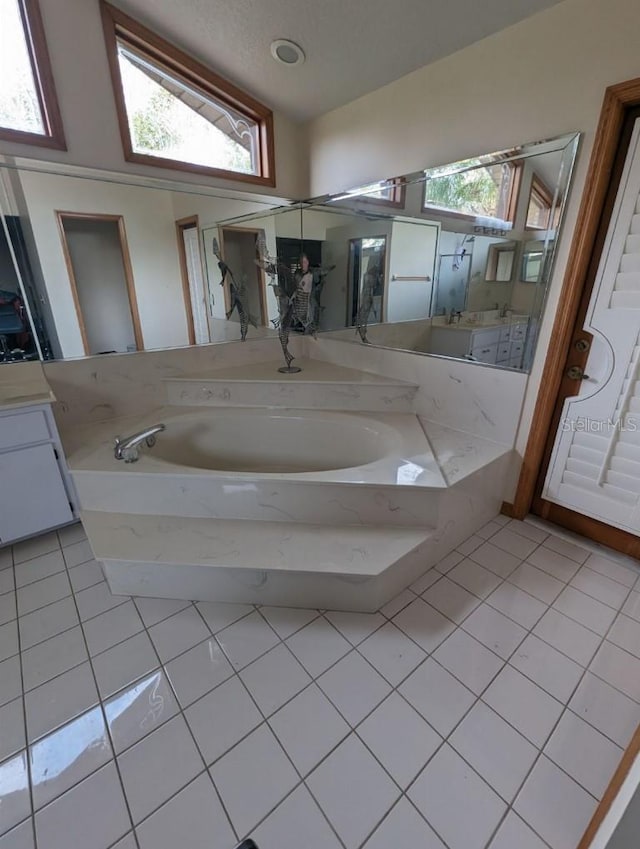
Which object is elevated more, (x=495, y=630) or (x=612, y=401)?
(x=612, y=401)

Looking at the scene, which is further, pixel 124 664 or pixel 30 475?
pixel 30 475

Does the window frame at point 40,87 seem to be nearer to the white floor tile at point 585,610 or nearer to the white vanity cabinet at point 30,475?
the white vanity cabinet at point 30,475

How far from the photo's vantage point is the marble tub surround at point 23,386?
1.81 m

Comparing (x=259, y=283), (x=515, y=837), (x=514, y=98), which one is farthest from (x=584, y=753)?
(x=259, y=283)

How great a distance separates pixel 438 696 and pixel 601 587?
39.9 inches

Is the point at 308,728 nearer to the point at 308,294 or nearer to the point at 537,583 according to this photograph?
the point at 537,583

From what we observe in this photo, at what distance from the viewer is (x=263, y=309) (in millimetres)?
3031

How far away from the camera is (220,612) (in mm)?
1601

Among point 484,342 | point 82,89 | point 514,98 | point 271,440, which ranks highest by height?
point 82,89

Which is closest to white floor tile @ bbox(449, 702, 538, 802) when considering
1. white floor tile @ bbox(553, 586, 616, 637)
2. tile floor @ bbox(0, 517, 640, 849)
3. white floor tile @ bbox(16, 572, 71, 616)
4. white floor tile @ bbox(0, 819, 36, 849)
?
tile floor @ bbox(0, 517, 640, 849)

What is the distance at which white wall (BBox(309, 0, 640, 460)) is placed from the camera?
1.51 m

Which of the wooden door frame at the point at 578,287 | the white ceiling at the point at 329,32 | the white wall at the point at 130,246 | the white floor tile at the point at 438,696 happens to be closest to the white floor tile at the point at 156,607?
the white floor tile at the point at 438,696

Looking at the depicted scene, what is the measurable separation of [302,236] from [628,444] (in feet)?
8.48

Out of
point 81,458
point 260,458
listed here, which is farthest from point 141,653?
point 260,458
